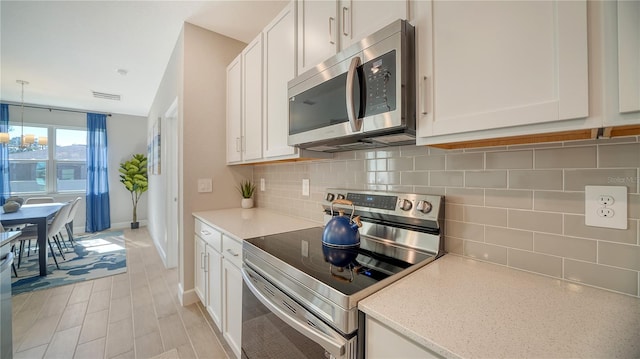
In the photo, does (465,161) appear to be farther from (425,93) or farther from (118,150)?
(118,150)

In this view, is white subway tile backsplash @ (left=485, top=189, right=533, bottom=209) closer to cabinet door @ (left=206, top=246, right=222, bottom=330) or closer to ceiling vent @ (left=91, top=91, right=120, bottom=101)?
cabinet door @ (left=206, top=246, right=222, bottom=330)

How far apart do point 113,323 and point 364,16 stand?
2828mm

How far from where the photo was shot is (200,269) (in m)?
2.12

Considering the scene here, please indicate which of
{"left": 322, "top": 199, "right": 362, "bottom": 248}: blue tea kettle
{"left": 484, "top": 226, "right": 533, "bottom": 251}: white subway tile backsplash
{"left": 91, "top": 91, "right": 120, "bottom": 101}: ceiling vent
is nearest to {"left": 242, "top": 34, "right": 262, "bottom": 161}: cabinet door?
{"left": 322, "top": 199, "right": 362, "bottom": 248}: blue tea kettle

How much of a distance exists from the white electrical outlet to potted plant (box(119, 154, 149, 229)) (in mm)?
6584

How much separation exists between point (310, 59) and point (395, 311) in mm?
1292

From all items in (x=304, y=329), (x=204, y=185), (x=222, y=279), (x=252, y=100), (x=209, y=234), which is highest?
(x=252, y=100)

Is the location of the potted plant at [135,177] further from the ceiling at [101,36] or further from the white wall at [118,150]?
the ceiling at [101,36]

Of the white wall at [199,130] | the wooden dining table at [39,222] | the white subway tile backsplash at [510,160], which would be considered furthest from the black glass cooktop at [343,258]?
A: the wooden dining table at [39,222]

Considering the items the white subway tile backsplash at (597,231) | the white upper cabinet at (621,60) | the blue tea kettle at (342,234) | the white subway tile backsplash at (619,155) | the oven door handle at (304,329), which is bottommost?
the oven door handle at (304,329)

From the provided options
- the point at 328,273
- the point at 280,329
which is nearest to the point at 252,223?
the point at 280,329

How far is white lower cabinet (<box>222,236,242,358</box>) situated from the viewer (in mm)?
1437

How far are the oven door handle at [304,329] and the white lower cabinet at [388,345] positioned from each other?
84 mm

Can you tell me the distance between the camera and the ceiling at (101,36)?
81.9 inches
